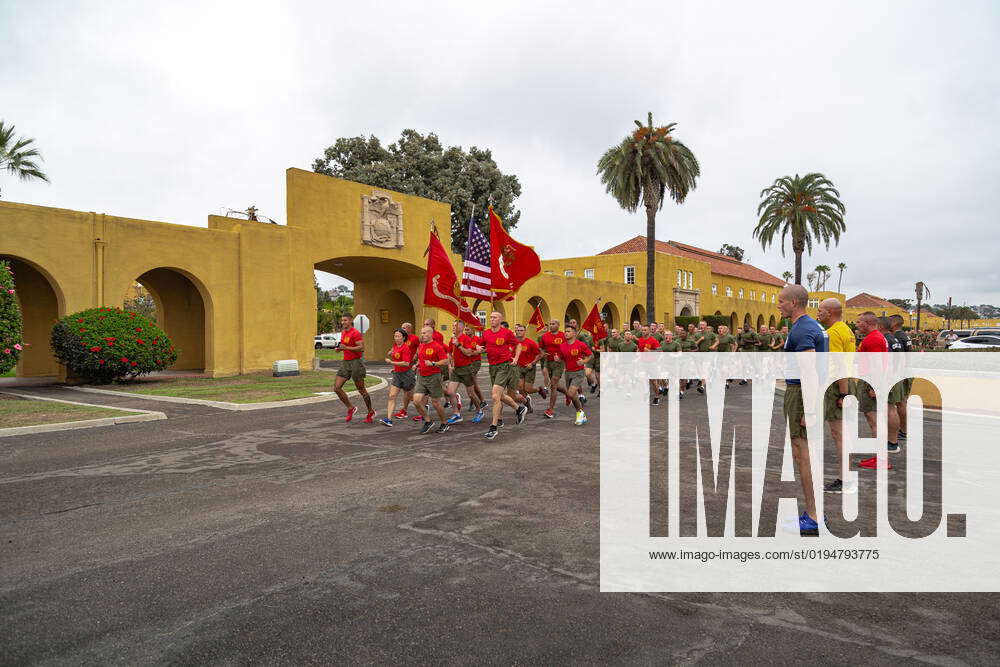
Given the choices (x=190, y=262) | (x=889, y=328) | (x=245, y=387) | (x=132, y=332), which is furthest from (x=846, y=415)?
(x=190, y=262)

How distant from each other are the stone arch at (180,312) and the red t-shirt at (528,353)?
16.7m

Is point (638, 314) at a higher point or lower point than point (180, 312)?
higher

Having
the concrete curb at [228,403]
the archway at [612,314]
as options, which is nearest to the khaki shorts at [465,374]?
the concrete curb at [228,403]

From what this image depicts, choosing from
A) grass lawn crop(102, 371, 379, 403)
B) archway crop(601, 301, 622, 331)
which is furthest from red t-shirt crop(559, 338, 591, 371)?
archway crop(601, 301, 622, 331)

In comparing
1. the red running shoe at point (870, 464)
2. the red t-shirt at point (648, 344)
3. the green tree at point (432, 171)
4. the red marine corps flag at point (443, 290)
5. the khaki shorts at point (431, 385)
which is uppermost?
the green tree at point (432, 171)

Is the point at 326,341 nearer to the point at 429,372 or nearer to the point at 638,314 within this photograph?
the point at 638,314

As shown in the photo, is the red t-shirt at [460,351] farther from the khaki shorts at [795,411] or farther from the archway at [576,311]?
the archway at [576,311]

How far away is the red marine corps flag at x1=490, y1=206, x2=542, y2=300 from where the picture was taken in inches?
448

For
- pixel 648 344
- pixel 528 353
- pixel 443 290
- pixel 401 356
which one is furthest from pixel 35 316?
pixel 648 344

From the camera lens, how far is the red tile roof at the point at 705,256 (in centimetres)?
5284

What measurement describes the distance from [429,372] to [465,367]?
3.62 feet

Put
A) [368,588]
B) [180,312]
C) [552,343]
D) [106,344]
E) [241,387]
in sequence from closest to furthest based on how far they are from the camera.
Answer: [368,588] < [552,343] < [106,344] < [241,387] < [180,312]

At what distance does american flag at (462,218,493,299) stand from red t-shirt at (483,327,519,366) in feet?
4.28

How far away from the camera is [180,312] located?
23.6m
